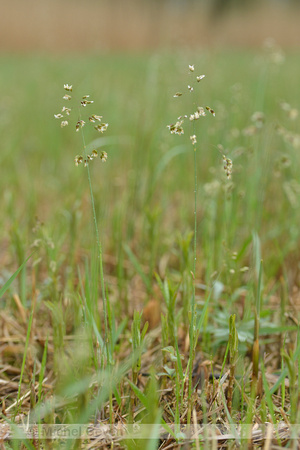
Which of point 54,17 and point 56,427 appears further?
point 54,17

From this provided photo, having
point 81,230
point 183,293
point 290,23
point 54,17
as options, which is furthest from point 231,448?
point 290,23

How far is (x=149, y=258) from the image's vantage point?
1.53 meters

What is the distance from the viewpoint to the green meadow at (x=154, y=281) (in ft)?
2.95

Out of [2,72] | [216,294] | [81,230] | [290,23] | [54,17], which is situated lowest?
[216,294]

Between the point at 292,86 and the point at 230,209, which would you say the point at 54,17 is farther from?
the point at 230,209

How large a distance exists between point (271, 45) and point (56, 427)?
1.43 meters

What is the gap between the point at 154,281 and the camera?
4.85 ft

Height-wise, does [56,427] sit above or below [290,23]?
below

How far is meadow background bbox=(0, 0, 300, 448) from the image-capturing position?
93 centimetres

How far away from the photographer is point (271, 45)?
5.47ft

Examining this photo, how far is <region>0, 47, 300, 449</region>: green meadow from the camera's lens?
0.90 metres

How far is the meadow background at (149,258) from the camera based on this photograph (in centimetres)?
93

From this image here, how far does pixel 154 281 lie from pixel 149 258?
87 millimetres

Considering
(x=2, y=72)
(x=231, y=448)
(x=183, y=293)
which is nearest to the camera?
(x=231, y=448)
